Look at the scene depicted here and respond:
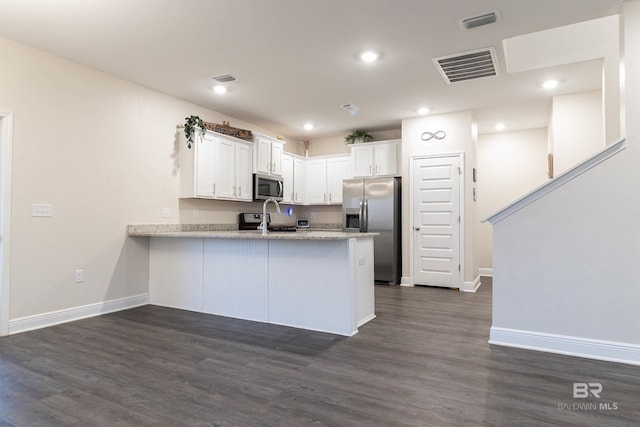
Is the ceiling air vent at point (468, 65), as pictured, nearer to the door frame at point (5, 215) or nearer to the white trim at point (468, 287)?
the white trim at point (468, 287)

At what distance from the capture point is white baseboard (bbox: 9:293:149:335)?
3.31 meters

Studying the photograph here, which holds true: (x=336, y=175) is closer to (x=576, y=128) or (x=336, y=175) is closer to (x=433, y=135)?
(x=433, y=135)

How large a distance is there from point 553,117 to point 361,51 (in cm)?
323

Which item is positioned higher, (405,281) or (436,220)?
(436,220)

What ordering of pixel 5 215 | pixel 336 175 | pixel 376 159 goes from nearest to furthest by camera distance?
pixel 5 215 < pixel 376 159 < pixel 336 175

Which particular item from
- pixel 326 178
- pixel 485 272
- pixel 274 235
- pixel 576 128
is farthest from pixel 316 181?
pixel 576 128

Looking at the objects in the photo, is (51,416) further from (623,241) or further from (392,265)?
(392,265)

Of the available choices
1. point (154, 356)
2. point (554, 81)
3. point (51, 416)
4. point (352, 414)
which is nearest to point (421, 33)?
point (554, 81)

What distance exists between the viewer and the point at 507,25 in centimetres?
302

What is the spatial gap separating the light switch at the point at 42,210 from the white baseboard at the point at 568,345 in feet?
13.9

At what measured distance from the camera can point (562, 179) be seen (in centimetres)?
282

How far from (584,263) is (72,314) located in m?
4.72

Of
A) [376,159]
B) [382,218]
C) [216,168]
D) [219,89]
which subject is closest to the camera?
[219,89]

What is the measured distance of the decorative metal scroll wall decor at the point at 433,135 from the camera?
558cm
